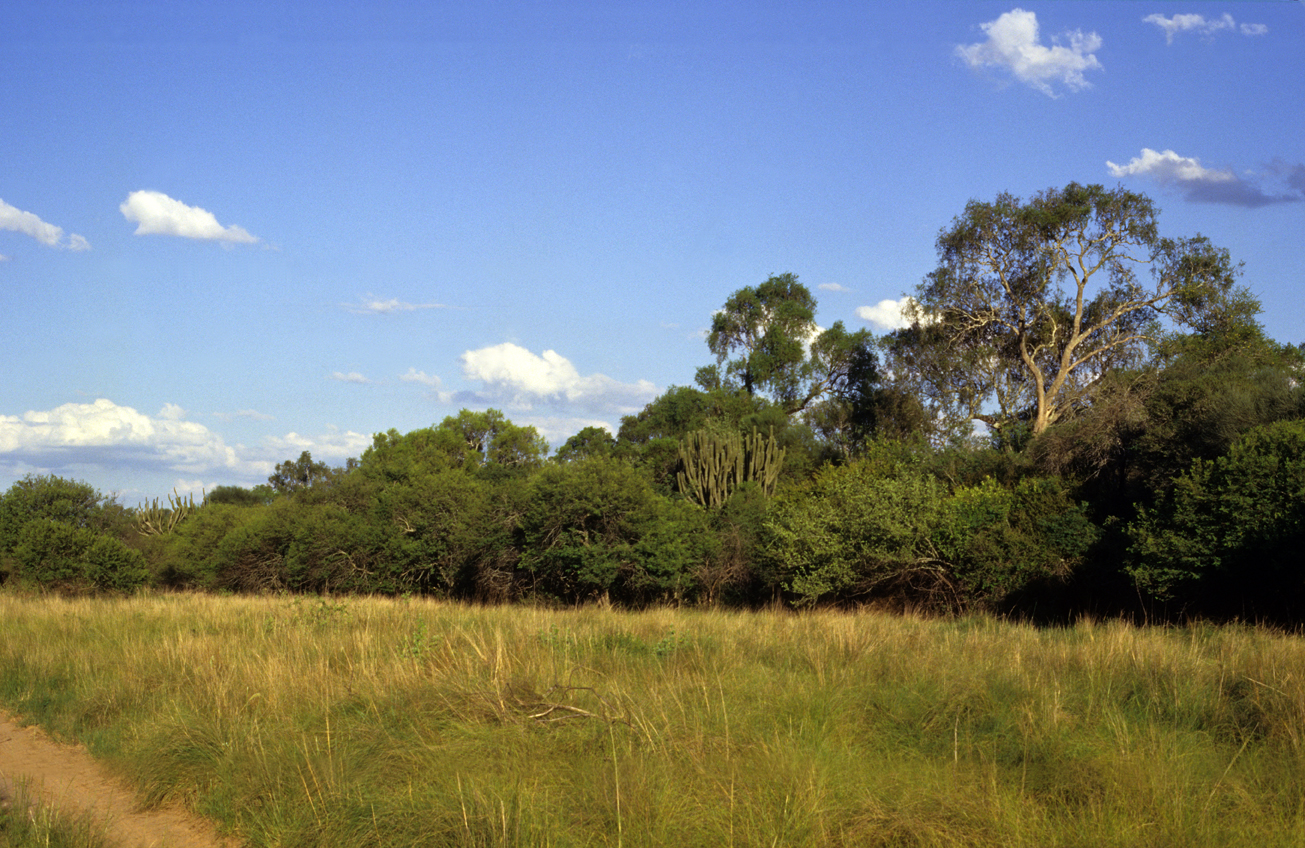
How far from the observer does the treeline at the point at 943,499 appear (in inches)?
734

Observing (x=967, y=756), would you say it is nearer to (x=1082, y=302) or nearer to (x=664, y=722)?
(x=664, y=722)

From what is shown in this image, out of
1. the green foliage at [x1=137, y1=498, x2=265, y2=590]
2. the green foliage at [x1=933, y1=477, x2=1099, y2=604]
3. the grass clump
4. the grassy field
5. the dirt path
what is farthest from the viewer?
the green foliage at [x1=137, y1=498, x2=265, y2=590]

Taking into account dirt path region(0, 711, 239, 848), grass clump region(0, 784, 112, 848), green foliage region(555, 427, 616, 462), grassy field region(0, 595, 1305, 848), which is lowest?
dirt path region(0, 711, 239, 848)

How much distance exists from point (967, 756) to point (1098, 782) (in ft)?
2.64

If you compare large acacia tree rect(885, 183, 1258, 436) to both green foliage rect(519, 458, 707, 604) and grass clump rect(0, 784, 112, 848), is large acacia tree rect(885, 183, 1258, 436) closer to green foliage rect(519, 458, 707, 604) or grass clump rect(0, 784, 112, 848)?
green foliage rect(519, 458, 707, 604)

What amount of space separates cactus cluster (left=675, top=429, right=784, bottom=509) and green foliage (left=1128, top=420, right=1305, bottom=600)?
17998mm

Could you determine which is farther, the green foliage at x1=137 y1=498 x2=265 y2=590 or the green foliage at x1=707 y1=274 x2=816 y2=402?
the green foliage at x1=707 y1=274 x2=816 y2=402

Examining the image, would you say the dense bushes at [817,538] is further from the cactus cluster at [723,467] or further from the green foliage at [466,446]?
the green foliage at [466,446]

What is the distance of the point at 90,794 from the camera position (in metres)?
6.52

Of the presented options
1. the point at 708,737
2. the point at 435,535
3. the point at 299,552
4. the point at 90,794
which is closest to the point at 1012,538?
the point at 708,737

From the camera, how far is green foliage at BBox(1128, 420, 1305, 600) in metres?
15.9

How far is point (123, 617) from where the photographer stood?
51.2 feet

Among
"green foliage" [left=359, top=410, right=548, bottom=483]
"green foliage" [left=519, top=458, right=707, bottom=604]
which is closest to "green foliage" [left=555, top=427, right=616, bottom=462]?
"green foliage" [left=359, top=410, right=548, bottom=483]

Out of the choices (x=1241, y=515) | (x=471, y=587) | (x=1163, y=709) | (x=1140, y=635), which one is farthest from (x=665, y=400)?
(x=1163, y=709)
